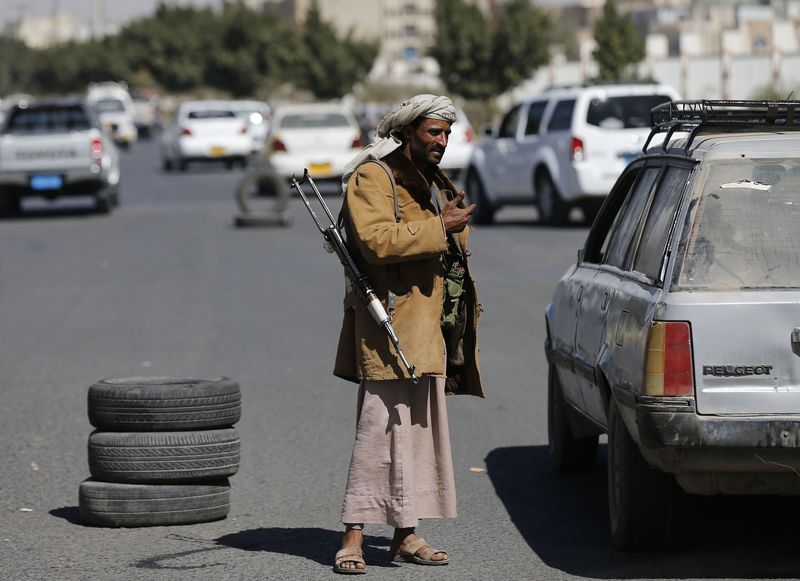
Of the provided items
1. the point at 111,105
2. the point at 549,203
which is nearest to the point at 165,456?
the point at 549,203

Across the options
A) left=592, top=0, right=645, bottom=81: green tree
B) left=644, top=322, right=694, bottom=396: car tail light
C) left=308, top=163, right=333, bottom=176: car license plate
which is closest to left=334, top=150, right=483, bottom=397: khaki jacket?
left=644, top=322, right=694, bottom=396: car tail light

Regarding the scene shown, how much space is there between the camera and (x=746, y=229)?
5859mm

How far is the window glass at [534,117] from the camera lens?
23.3m

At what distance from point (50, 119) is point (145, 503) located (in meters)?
21.5

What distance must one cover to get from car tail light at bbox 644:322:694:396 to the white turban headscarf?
1132 millimetres

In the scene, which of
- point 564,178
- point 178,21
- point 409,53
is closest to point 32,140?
point 564,178

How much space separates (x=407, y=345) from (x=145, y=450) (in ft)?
5.01

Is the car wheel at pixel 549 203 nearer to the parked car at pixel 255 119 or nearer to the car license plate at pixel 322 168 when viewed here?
the car license plate at pixel 322 168

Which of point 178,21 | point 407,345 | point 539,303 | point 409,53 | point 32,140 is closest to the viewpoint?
point 407,345

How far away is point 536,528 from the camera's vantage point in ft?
22.7

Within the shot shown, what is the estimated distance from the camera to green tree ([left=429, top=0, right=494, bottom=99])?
2398 inches

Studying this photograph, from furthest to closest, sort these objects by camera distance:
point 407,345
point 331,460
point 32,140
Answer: point 32,140, point 331,460, point 407,345

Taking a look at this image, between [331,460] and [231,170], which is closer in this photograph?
[331,460]

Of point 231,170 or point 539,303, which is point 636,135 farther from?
point 231,170
